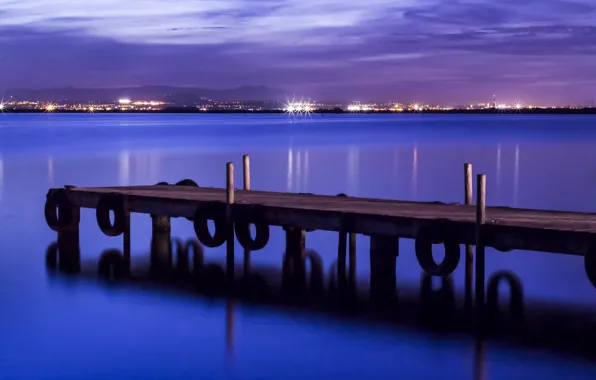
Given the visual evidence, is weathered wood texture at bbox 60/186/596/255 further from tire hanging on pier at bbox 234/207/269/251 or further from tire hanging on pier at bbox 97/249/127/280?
tire hanging on pier at bbox 97/249/127/280

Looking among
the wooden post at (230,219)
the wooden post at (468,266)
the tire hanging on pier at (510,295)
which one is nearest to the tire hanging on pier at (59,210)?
the wooden post at (230,219)

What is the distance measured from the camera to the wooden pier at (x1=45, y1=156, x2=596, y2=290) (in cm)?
1287

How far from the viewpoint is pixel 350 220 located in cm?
1437

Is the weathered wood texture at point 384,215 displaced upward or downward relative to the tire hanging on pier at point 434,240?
upward

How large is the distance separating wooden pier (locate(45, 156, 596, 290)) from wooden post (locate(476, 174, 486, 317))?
1 cm

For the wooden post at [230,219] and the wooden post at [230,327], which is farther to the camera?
the wooden post at [230,219]

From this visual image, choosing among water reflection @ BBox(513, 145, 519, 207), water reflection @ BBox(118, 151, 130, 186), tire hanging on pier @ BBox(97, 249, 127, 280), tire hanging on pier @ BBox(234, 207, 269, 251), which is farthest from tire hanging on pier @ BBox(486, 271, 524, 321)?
water reflection @ BBox(118, 151, 130, 186)

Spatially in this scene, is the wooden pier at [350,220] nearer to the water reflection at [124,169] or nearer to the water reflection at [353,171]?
the water reflection at [353,171]

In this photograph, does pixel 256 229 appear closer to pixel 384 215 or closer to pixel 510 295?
pixel 384 215

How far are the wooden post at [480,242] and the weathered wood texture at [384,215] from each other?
0.10 meters

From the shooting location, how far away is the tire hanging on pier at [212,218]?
53.3 ft

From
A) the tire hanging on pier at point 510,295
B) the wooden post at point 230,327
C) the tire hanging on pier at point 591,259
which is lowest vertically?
the wooden post at point 230,327

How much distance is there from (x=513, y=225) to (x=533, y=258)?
21.3 feet

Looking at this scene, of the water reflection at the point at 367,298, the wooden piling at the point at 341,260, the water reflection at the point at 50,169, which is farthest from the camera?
the water reflection at the point at 50,169
